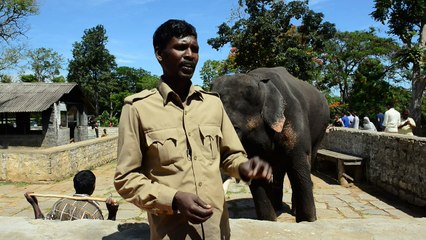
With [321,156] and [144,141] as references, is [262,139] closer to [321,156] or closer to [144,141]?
[144,141]

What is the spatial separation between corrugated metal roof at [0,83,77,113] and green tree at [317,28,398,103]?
54.5 feet

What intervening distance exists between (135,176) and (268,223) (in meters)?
1.79

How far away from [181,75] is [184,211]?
→ 603 millimetres

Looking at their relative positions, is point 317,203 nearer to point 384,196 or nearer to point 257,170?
point 384,196

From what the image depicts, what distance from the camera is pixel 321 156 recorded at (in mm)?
10453

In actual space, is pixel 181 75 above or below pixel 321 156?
above

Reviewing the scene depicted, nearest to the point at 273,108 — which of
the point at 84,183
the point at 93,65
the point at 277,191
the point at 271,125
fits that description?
the point at 271,125

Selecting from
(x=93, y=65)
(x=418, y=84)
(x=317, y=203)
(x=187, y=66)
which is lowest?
(x=317, y=203)

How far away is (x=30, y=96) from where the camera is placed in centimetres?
2230

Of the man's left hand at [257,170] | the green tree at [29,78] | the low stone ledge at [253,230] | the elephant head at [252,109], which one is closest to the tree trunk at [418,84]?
the elephant head at [252,109]

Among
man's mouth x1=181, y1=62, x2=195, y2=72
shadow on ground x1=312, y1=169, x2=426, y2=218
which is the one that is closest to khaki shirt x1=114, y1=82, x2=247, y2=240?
man's mouth x1=181, y1=62, x2=195, y2=72

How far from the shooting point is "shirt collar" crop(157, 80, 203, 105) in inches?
67.9

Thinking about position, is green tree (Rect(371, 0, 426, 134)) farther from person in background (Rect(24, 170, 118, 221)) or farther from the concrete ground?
person in background (Rect(24, 170, 118, 221))

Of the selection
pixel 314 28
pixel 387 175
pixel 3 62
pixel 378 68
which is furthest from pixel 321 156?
pixel 3 62
